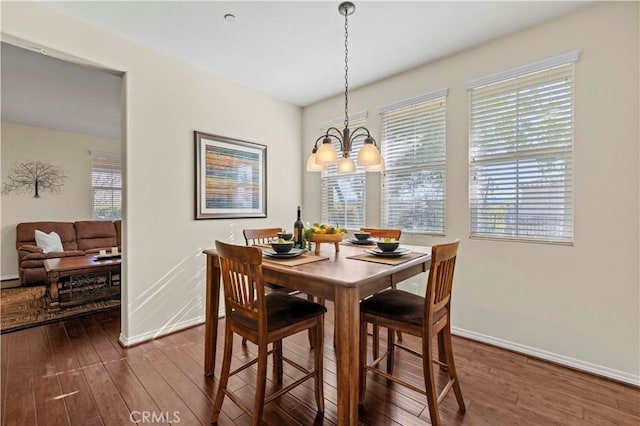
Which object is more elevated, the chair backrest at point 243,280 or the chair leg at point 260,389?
the chair backrest at point 243,280

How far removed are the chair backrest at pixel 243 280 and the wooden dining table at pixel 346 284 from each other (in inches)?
6.6

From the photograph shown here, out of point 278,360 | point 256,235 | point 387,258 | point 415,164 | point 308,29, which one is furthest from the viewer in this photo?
point 415,164

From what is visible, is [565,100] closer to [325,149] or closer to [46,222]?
[325,149]

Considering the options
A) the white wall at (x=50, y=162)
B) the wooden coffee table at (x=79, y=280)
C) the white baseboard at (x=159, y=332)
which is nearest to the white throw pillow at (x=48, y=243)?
the white wall at (x=50, y=162)

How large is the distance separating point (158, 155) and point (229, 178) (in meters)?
0.79

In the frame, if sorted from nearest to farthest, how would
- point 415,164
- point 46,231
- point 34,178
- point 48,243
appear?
point 415,164, point 48,243, point 46,231, point 34,178

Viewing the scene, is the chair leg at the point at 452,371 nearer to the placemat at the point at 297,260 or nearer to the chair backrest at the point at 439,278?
the chair backrest at the point at 439,278

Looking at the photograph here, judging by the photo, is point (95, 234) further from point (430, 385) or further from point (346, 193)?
point (430, 385)

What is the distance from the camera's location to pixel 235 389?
1904mm

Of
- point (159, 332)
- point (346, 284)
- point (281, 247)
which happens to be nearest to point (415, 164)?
point (281, 247)

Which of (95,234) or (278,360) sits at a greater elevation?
(95,234)

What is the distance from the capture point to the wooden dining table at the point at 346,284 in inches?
51.6

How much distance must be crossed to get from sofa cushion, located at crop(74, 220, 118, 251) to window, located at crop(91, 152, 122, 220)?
409 millimetres

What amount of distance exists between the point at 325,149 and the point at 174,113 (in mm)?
1749
